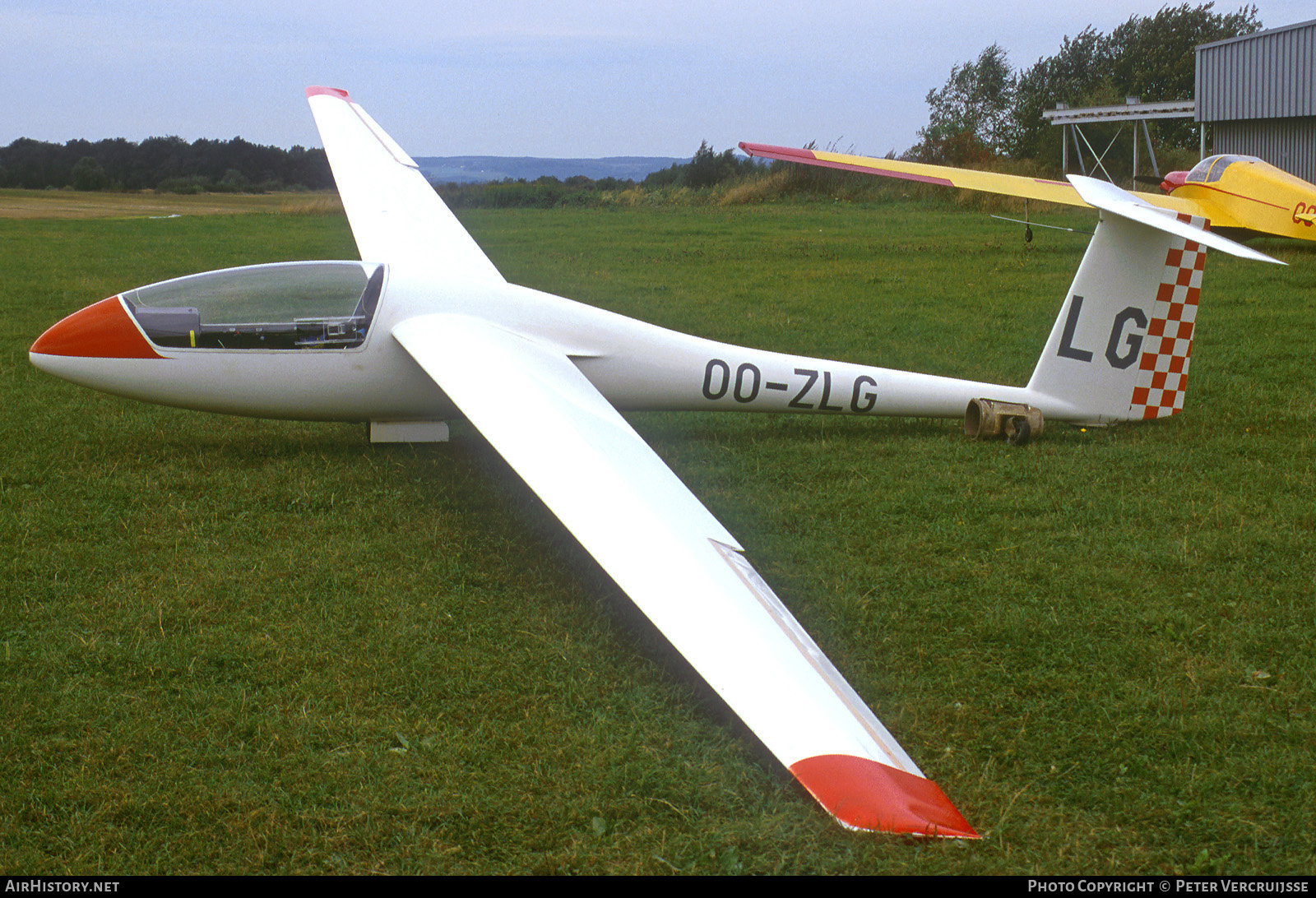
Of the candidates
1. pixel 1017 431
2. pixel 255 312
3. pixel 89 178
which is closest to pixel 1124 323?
pixel 1017 431

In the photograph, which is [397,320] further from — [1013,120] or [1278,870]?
[1013,120]

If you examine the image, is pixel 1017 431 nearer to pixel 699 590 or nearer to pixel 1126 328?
pixel 1126 328

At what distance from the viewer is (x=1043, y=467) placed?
740 cm

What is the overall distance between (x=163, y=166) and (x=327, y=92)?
48648 mm

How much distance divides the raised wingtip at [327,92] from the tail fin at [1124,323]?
31.0ft

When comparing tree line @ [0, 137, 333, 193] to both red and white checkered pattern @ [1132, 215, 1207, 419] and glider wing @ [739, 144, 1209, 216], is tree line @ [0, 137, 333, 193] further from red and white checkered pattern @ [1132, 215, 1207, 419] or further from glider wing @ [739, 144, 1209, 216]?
red and white checkered pattern @ [1132, 215, 1207, 419]

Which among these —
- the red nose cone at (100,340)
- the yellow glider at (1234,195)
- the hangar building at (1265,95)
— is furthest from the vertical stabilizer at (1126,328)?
the hangar building at (1265,95)

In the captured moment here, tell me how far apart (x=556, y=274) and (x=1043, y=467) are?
40.4 feet

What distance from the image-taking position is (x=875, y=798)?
10.6ft

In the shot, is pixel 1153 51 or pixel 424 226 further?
pixel 1153 51

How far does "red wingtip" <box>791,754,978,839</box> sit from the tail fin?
5.49 meters

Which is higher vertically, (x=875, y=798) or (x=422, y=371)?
(x=422, y=371)

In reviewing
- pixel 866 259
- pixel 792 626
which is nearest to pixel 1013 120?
pixel 866 259

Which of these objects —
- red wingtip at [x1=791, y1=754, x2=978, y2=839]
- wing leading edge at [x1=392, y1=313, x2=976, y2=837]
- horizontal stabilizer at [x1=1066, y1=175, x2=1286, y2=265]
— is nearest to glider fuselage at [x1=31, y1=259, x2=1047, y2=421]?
wing leading edge at [x1=392, y1=313, x2=976, y2=837]
